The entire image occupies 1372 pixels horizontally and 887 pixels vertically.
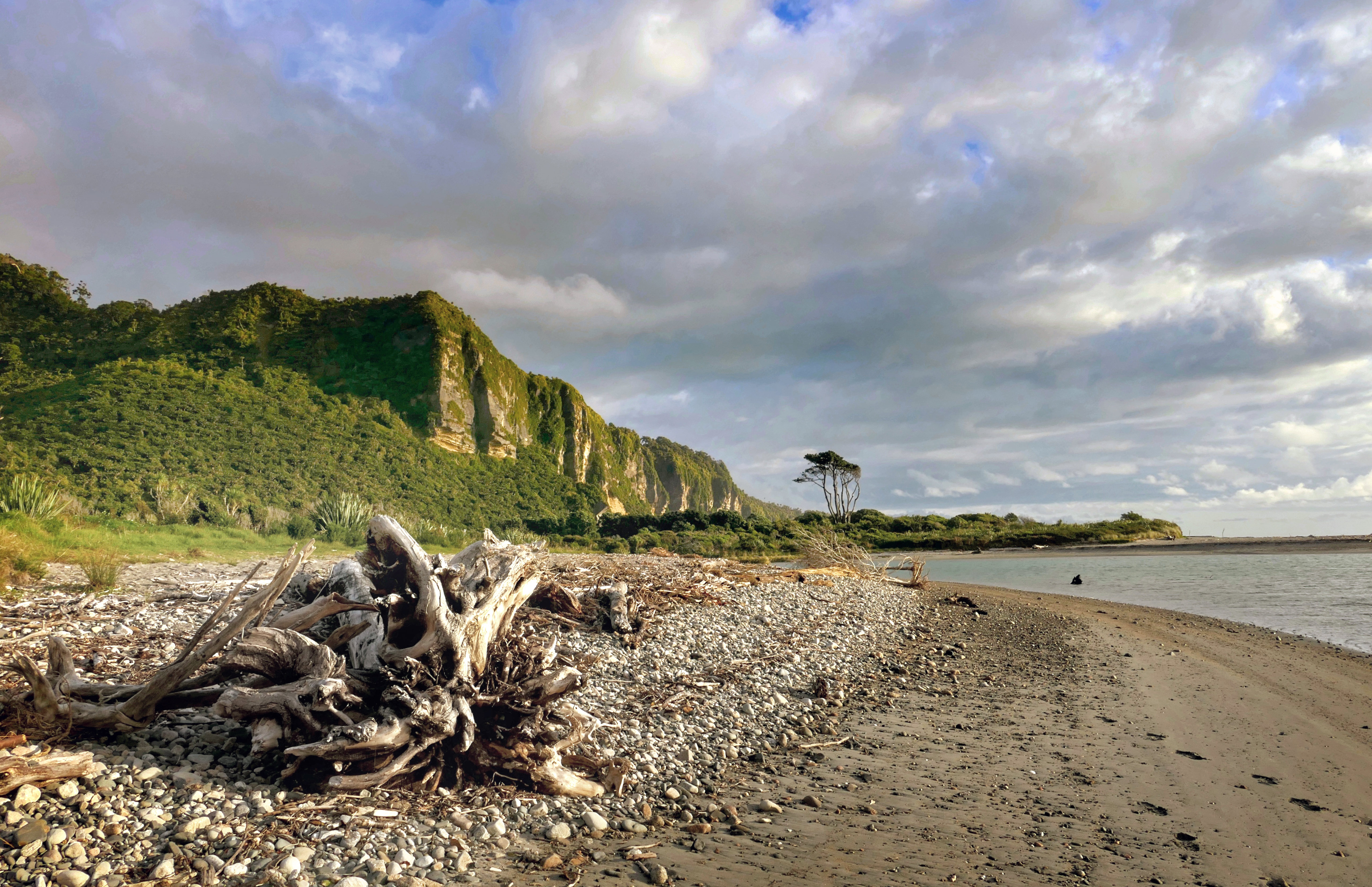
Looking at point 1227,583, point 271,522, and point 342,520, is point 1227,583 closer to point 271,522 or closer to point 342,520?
point 342,520

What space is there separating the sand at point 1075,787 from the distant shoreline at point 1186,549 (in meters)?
29.8

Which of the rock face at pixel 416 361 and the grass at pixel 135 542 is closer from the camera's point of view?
the grass at pixel 135 542

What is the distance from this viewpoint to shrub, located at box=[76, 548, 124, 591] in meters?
8.28

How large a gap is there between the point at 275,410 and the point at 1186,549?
205ft

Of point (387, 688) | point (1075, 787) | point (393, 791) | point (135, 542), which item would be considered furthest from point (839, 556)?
point (393, 791)

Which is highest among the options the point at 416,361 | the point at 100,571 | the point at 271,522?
the point at 416,361

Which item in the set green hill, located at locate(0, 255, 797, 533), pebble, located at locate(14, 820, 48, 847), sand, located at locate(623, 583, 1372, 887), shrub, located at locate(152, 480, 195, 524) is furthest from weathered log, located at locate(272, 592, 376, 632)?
green hill, located at locate(0, 255, 797, 533)

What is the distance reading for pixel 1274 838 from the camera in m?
4.40

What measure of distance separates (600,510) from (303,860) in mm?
65227

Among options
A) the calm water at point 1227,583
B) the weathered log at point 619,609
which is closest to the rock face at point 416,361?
the calm water at point 1227,583

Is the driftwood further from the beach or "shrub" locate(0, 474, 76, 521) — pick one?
"shrub" locate(0, 474, 76, 521)

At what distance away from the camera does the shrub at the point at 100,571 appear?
8.28 m

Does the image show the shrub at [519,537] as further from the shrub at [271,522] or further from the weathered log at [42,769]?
the weathered log at [42,769]

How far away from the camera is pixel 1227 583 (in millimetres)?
22672
